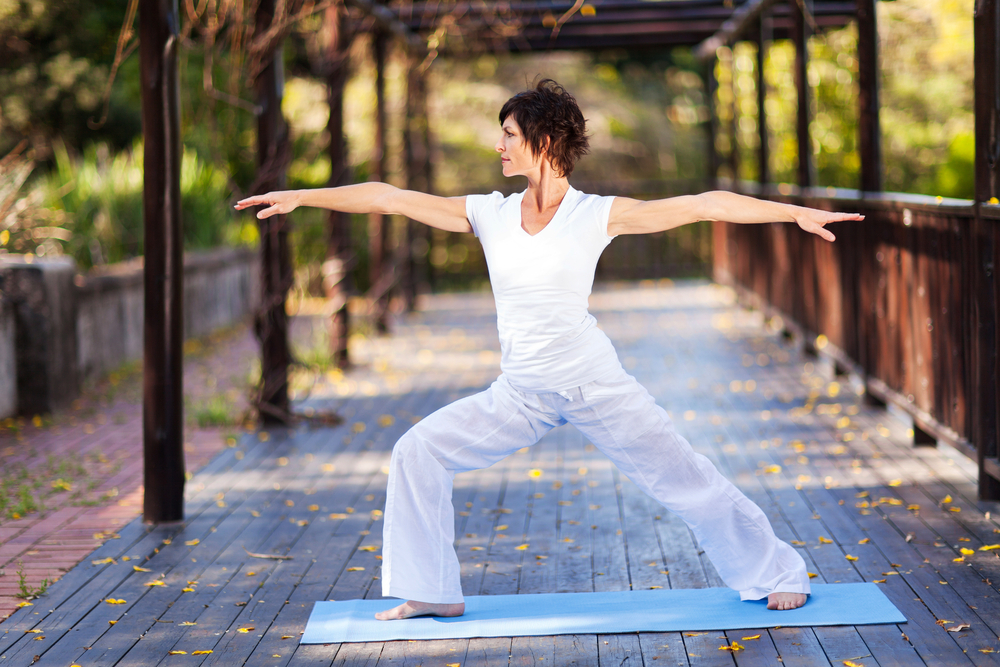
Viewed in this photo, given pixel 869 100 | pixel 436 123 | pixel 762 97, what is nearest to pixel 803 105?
pixel 762 97

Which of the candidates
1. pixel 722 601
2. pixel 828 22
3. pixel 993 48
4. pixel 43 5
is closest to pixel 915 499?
pixel 722 601

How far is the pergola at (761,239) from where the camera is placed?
490cm

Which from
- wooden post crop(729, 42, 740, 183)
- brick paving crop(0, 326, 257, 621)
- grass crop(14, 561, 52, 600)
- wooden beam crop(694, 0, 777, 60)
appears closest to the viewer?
grass crop(14, 561, 52, 600)

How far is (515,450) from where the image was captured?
141 inches

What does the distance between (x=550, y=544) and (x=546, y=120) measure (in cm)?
194

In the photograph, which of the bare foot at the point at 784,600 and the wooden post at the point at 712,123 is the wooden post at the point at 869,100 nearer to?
the bare foot at the point at 784,600

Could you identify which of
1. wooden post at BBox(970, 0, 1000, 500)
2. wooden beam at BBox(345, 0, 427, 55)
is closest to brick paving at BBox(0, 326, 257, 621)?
wooden beam at BBox(345, 0, 427, 55)

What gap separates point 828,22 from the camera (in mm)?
12242

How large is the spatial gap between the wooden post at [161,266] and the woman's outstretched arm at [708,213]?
92.1 inches

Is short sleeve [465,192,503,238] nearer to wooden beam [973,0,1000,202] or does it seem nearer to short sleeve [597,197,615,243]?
short sleeve [597,197,615,243]

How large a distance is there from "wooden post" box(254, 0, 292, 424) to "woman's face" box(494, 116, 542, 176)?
12.6 ft

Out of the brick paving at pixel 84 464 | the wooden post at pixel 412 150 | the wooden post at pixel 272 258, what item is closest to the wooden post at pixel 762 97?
the wooden post at pixel 412 150

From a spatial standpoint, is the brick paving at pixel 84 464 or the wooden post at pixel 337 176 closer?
the brick paving at pixel 84 464

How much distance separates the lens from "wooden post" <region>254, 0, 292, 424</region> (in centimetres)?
710
